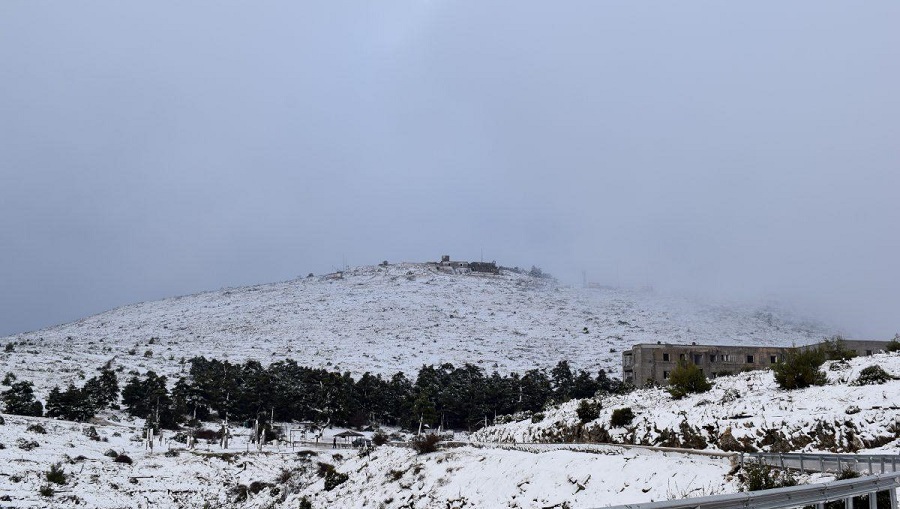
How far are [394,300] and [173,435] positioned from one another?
103050 millimetres

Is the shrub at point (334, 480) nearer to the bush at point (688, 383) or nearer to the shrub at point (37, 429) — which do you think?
the bush at point (688, 383)

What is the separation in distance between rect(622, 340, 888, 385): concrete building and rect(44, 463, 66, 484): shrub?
2207 inches

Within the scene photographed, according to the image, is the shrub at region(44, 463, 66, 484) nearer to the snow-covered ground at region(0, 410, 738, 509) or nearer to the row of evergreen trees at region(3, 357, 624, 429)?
the snow-covered ground at region(0, 410, 738, 509)

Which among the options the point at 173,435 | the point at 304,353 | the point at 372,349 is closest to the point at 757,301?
the point at 372,349

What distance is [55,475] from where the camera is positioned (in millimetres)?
43031

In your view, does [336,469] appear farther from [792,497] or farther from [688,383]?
[792,497]

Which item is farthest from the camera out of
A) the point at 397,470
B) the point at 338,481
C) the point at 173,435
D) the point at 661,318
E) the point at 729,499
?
the point at 661,318

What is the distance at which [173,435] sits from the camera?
214 feet

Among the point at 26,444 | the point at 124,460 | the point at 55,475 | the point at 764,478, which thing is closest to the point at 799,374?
the point at 764,478

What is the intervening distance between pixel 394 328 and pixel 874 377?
11798cm

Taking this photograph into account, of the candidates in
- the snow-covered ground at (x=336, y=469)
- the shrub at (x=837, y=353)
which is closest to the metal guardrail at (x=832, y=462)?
the snow-covered ground at (x=336, y=469)

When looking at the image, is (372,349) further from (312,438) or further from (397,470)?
(397,470)

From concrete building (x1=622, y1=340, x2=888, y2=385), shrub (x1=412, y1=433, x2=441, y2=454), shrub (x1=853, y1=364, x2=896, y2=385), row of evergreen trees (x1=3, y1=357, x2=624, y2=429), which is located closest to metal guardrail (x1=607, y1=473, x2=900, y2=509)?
shrub (x1=853, y1=364, x2=896, y2=385)

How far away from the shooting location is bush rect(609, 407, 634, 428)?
115 feet
